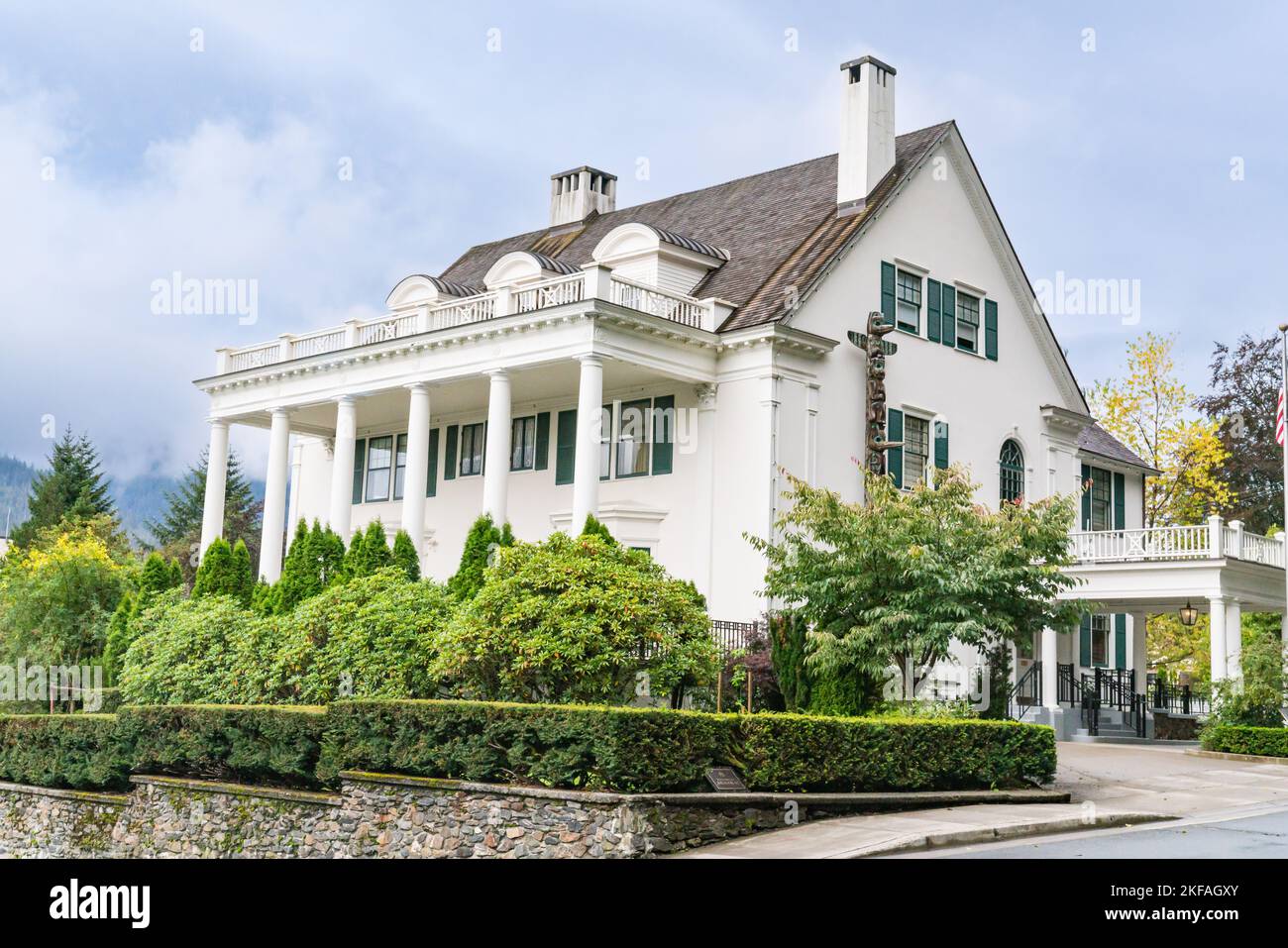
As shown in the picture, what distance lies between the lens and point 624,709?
56.7 ft

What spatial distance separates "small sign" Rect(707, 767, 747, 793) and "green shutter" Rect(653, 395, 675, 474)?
52.2 feet

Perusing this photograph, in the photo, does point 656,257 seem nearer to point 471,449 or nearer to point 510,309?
point 510,309

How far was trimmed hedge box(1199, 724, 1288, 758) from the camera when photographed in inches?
1120

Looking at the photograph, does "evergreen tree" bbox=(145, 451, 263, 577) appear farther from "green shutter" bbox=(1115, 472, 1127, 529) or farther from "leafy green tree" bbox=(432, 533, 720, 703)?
"leafy green tree" bbox=(432, 533, 720, 703)

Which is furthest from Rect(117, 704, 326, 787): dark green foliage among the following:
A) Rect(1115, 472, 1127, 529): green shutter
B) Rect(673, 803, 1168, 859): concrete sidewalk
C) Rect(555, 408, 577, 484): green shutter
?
Rect(1115, 472, 1127, 529): green shutter

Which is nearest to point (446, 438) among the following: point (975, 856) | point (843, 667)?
point (843, 667)

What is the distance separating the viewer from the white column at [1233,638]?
104ft

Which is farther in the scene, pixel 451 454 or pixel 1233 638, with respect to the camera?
pixel 451 454

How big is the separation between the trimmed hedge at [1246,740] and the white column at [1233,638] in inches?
95.3

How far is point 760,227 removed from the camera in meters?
37.7

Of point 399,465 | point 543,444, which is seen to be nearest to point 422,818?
point 543,444

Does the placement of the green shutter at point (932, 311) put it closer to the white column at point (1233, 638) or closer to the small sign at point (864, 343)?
the small sign at point (864, 343)

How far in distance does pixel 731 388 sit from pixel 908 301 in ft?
19.7
